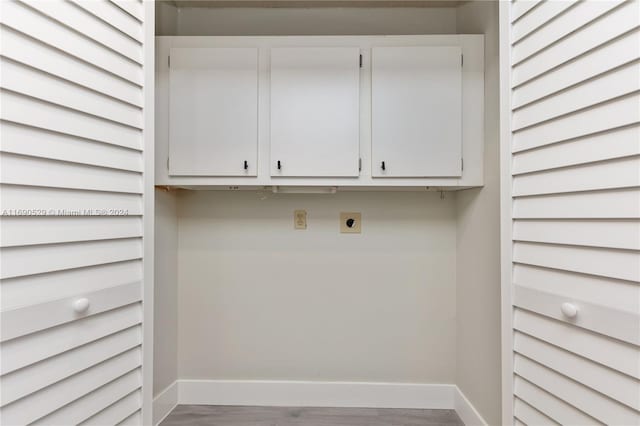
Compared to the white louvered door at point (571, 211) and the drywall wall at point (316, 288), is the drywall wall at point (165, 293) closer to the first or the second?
the drywall wall at point (316, 288)

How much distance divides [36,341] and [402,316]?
71.3 inches

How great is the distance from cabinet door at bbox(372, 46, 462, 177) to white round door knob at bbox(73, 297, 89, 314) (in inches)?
53.7

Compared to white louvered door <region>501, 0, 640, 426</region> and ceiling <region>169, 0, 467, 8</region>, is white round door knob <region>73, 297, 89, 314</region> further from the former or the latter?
ceiling <region>169, 0, 467, 8</region>

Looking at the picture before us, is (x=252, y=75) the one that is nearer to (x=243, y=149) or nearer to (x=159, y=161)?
(x=243, y=149)

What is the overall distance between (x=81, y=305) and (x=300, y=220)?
1347 millimetres

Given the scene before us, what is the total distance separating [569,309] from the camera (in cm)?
104

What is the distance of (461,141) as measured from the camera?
1952 mm

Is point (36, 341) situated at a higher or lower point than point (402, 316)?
higher

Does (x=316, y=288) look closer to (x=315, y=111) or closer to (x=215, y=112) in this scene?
(x=315, y=111)

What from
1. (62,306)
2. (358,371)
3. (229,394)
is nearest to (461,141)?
(358,371)

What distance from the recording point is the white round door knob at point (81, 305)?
109cm

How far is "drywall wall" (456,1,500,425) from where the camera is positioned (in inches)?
70.6

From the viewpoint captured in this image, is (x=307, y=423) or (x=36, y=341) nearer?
(x=36, y=341)

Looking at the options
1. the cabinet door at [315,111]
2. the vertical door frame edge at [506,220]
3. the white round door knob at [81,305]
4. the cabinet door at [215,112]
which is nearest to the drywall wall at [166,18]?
the cabinet door at [215,112]
